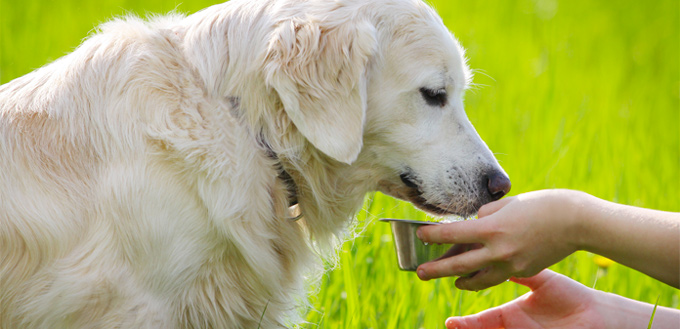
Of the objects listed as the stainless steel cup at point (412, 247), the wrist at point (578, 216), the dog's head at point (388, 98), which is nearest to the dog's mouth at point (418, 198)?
the dog's head at point (388, 98)

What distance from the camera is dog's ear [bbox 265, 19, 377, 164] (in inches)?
92.1

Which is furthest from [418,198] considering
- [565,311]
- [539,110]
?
[539,110]

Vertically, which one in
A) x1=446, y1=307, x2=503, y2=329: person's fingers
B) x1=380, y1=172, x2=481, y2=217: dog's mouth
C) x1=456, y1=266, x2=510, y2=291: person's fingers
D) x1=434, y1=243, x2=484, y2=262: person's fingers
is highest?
x1=380, y1=172, x2=481, y2=217: dog's mouth

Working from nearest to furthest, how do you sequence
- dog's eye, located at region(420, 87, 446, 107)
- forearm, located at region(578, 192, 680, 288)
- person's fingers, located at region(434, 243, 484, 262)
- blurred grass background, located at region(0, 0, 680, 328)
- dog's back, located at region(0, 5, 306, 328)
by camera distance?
1. forearm, located at region(578, 192, 680, 288)
2. dog's back, located at region(0, 5, 306, 328)
3. person's fingers, located at region(434, 243, 484, 262)
4. dog's eye, located at region(420, 87, 446, 107)
5. blurred grass background, located at region(0, 0, 680, 328)

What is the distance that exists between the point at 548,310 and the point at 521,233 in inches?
26.4

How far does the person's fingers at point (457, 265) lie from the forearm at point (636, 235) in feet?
1.04

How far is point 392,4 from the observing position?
260 centimetres

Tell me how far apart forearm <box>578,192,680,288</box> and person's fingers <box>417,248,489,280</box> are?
318 mm

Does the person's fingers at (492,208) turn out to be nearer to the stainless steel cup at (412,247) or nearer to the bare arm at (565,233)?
the bare arm at (565,233)

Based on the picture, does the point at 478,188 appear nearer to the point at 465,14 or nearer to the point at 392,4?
the point at 392,4

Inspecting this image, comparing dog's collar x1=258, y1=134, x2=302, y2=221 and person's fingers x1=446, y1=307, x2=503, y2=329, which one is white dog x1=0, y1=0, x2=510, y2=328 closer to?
dog's collar x1=258, y1=134, x2=302, y2=221

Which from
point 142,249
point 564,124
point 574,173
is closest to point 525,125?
point 564,124

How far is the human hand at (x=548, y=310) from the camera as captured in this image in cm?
255

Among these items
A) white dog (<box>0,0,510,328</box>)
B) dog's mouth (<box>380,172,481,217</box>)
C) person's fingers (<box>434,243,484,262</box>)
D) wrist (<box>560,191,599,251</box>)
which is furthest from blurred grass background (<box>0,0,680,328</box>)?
wrist (<box>560,191,599,251</box>)
